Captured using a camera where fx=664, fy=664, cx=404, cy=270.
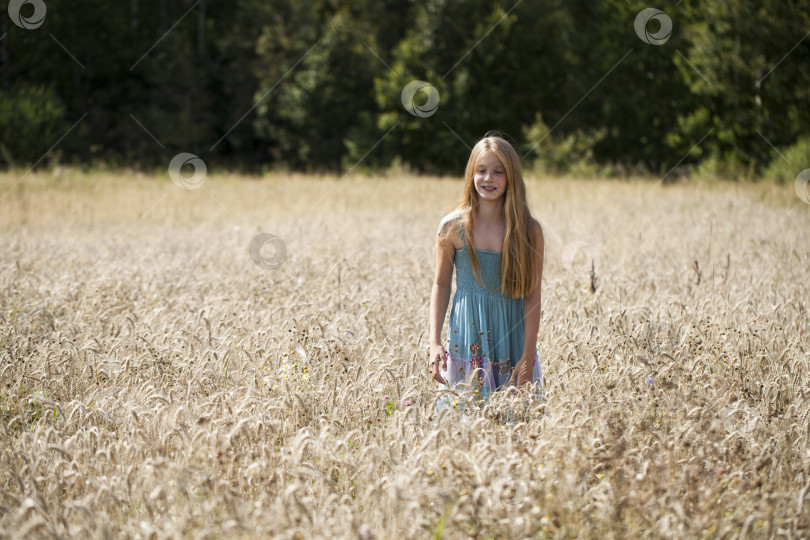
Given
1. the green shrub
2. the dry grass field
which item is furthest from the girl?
the green shrub

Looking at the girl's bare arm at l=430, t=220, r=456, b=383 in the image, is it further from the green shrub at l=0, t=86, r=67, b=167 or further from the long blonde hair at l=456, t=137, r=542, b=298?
the green shrub at l=0, t=86, r=67, b=167

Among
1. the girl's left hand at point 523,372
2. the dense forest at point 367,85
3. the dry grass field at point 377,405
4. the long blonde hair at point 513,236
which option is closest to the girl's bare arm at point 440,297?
the long blonde hair at point 513,236

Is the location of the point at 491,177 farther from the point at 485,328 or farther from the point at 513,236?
the point at 485,328

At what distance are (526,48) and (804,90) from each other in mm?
11430

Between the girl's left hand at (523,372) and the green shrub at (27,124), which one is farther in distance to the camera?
the green shrub at (27,124)

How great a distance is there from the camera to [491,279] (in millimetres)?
3373

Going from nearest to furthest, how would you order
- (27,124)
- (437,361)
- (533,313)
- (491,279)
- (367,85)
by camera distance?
(437,361) < (533,313) < (491,279) < (27,124) < (367,85)

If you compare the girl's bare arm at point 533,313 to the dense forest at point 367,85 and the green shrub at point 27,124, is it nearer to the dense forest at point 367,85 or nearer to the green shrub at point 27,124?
the dense forest at point 367,85

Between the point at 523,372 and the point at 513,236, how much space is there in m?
0.67

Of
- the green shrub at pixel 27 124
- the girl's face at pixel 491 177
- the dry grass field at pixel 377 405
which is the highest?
the girl's face at pixel 491 177

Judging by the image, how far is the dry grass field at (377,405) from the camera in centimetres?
238

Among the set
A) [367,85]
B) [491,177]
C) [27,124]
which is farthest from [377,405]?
[367,85]

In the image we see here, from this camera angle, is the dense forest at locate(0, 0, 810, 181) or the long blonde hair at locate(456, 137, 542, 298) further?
the dense forest at locate(0, 0, 810, 181)

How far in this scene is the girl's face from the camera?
3.29 meters
